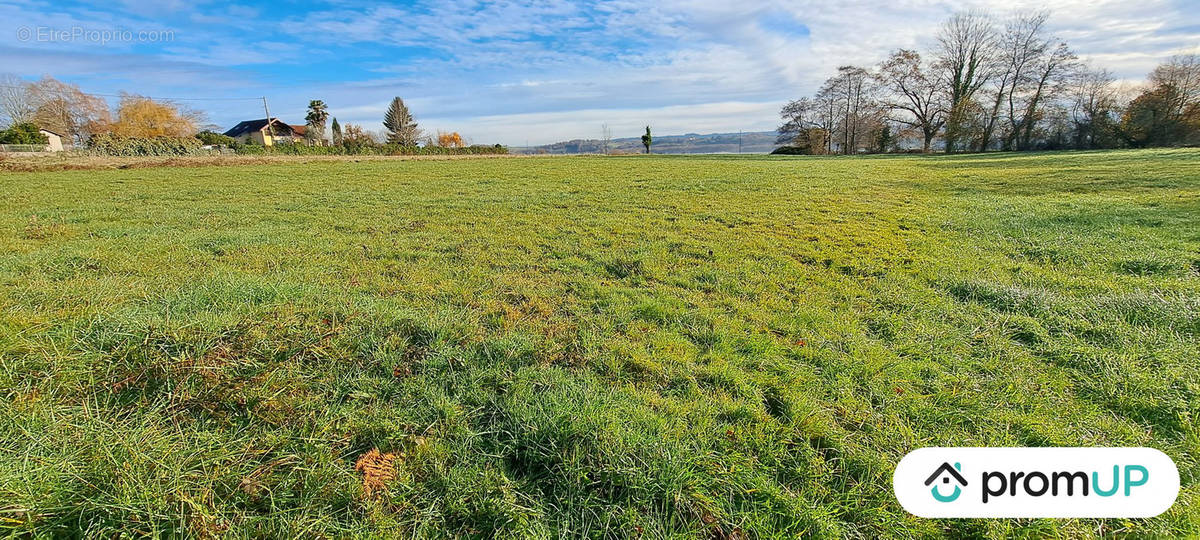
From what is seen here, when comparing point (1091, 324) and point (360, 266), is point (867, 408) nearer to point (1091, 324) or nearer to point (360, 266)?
point (1091, 324)

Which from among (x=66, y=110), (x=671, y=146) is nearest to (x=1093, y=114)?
(x=671, y=146)

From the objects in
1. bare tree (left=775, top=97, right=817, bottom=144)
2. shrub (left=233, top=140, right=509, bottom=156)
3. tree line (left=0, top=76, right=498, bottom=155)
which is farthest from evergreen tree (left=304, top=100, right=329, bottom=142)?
bare tree (left=775, top=97, right=817, bottom=144)

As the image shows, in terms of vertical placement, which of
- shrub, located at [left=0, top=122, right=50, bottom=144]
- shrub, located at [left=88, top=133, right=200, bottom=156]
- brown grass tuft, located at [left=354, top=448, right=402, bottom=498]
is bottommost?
brown grass tuft, located at [left=354, top=448, right=402, bottom=498]

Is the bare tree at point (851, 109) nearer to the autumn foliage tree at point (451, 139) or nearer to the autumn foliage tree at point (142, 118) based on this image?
the autumn foliage tree at point (451, 139)

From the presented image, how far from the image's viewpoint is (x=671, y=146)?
73.5 m

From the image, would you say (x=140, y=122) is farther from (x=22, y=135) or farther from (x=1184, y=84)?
(x=1184, y=84)

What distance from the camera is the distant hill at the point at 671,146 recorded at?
54553 millimetres

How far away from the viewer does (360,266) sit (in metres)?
4.59

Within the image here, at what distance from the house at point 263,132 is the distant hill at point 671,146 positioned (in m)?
32.7

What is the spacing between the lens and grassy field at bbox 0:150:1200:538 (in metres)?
1.63

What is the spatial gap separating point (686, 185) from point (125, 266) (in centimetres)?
1110

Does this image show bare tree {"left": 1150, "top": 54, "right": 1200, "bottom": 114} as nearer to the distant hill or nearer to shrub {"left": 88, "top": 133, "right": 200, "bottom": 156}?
the distant hill

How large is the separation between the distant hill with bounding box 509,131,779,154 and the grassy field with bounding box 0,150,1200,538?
149 feet

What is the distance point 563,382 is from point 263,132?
7287 cm
